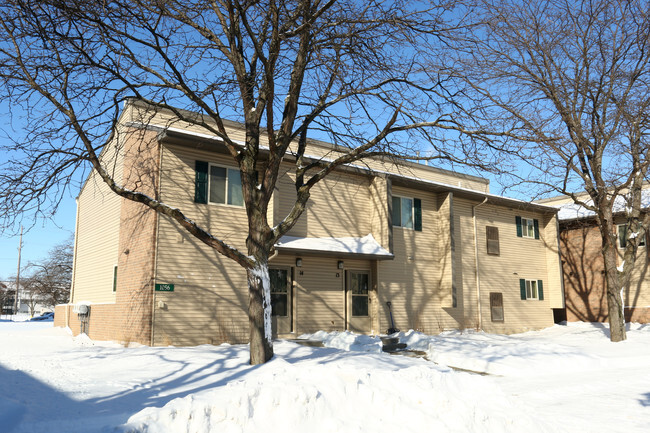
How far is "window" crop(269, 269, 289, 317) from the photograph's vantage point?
16.0 metres

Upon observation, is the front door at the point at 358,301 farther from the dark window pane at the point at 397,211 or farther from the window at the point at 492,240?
the window at the point at 492,240

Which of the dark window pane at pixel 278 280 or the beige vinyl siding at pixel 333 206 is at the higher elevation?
the beige vinyl siding at pixel 333 206

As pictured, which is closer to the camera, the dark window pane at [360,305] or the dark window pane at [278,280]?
the dark window pane at [278,280]

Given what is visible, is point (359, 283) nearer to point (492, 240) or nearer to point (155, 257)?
point (155, 257)

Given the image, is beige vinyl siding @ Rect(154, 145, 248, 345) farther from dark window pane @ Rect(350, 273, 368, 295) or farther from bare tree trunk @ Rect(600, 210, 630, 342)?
bare tree trunk @ Rect(600, 210, 630, 342)

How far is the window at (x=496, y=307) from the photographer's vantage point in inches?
866

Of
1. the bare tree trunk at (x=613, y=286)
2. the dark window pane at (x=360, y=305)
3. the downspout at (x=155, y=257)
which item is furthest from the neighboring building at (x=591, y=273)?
the downspout at (x=155, y=257)

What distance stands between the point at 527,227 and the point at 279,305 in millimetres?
13977

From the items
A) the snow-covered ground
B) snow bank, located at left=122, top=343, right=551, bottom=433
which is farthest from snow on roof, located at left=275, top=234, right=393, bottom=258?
snow bank, located at left=122, top=343, right=551, bottom=433

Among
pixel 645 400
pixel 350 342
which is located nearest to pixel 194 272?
pixel 350 342

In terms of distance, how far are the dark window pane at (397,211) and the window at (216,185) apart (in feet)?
20.9

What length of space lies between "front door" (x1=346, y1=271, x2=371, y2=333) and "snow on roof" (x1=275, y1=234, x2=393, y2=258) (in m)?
1.14

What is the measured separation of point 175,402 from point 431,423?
2868 millimetres

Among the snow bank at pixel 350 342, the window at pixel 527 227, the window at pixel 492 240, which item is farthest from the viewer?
the window at pixel 527 227
